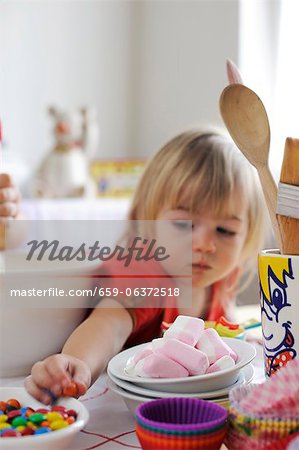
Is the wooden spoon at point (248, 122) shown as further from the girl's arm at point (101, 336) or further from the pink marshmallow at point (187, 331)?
the girl's arm at point (101, 336)

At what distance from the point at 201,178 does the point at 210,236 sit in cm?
9

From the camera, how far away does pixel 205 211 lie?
90cm

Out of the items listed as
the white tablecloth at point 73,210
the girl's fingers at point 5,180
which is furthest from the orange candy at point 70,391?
the white tablecloth at point 73,210

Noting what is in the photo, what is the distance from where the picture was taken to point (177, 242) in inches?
33.5

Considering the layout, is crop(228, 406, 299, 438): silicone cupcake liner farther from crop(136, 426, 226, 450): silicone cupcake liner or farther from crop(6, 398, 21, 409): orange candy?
crop(6, 398, 21, 409): orange candy

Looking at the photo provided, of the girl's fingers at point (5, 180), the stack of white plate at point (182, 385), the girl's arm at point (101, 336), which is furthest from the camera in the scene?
the girl's fingers at point (5, 180)

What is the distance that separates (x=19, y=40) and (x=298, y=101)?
3.82ft

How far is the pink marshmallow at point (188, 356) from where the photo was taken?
0.47m

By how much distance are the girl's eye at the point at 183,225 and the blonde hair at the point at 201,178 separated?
26 mm

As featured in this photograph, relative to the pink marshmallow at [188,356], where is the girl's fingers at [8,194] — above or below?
→ above

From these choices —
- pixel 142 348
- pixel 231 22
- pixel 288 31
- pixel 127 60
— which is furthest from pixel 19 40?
pixel 142 348

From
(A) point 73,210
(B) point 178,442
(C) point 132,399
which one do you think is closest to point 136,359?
(C) point 132,399

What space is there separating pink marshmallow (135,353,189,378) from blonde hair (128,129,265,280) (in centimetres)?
45

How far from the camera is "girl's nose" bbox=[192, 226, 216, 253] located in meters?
0.85
